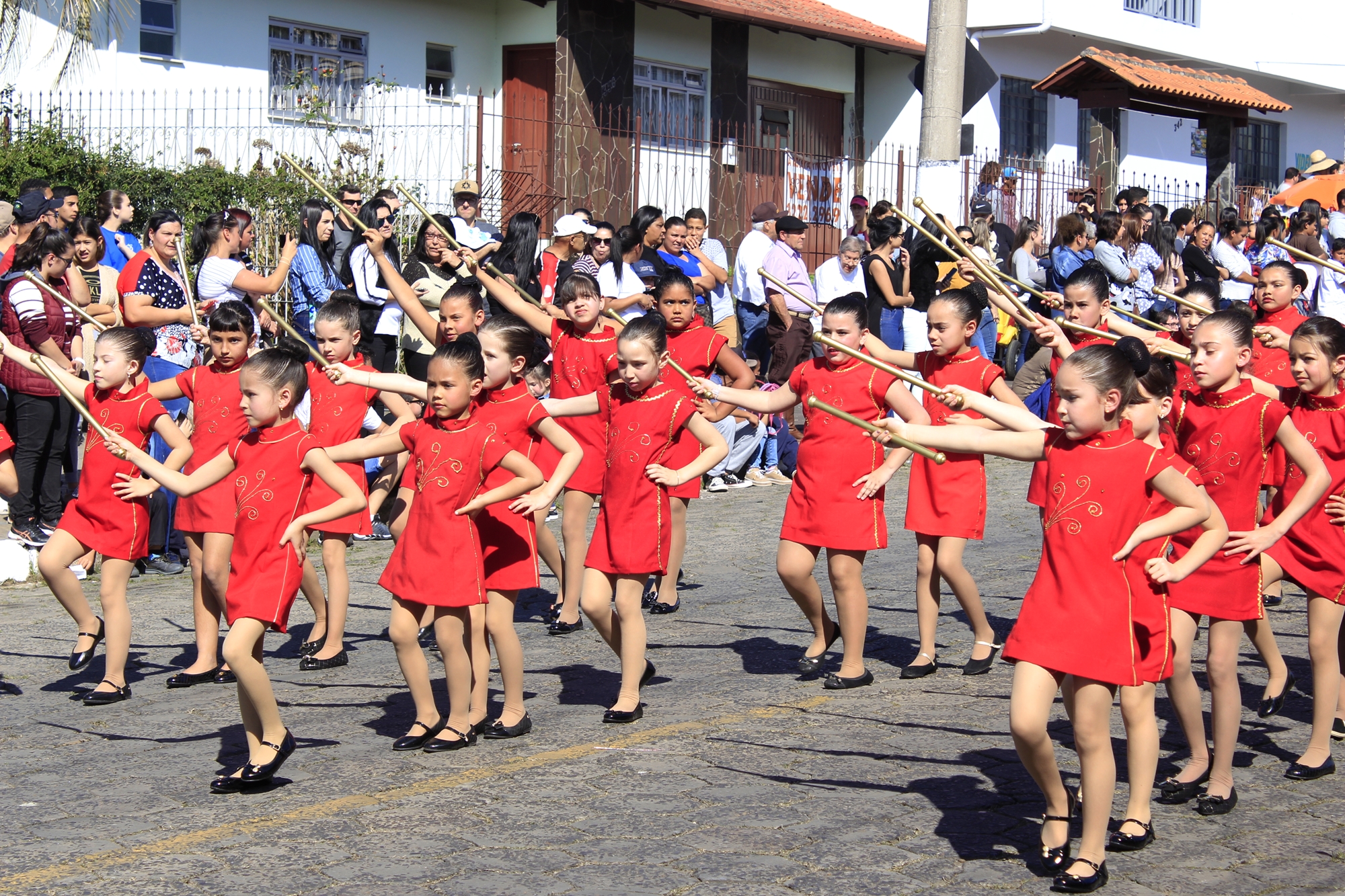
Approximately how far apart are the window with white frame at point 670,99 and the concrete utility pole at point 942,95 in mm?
7539

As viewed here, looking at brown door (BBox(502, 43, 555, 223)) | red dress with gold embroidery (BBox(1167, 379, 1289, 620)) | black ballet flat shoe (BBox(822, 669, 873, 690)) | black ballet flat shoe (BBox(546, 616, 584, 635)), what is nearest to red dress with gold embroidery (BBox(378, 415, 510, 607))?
black ballet flat shoe (BBox(822, 669, 873, 690))

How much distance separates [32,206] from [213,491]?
5.15 m

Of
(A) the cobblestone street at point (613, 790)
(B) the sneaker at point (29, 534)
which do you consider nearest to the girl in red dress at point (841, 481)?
(A) the cobblestone street at point (613, 790)

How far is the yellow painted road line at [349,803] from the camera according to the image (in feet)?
15.3

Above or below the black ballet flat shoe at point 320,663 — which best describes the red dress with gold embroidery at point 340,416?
above

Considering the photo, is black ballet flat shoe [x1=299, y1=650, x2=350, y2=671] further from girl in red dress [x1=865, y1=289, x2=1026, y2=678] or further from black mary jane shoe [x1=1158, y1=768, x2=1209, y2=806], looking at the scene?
black mary jane shoe [x1=1158, y1=768, x2=1209, y2=806]

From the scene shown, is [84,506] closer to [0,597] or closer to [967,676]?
[0,597]

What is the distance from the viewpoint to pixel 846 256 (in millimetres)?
14000

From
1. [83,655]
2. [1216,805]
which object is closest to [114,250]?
[83,655]

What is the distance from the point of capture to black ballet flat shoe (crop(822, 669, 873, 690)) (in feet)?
23.1

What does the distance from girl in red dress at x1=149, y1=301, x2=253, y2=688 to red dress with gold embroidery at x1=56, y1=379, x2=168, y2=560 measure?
0.24m

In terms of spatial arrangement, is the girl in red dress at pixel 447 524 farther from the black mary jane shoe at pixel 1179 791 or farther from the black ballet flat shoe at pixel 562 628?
the black mary jane shoe at pixel 1179 791

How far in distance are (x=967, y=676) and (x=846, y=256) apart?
7.29 metres

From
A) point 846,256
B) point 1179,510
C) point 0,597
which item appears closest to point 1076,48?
point 846,256
